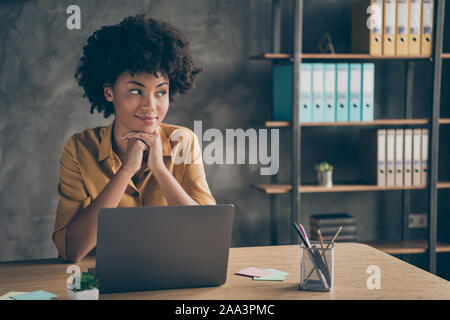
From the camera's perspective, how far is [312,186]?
2979 millimetres

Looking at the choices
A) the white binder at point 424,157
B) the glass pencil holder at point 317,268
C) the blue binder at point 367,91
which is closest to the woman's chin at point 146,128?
the glass pencil holder at point 317,268

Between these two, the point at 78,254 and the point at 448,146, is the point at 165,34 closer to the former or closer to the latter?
the point at 78,254

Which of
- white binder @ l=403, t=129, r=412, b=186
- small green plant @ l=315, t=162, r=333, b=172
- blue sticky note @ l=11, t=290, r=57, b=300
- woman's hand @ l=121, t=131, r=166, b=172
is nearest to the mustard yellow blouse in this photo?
woman's hand @ l=121, t=131, r=166, b=172

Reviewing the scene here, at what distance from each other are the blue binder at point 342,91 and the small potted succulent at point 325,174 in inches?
11.7

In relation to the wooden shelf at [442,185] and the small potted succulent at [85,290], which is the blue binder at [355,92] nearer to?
the wooden shelf at [442,185]

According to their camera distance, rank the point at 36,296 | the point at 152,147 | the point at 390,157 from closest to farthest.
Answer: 1. the point at 36,296
2. the point at 152,147
3. the point at 390,157

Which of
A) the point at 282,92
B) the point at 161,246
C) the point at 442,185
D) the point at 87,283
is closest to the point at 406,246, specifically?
the point at 442,185

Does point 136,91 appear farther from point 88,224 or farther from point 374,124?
point 374,124

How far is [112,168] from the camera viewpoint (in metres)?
2.02

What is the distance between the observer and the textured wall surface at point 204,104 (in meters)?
2.86

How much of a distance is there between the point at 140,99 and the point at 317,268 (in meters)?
1.10

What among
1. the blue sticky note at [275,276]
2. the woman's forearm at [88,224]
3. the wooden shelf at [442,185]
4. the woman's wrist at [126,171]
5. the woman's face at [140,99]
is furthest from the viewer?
the wooden shelf at [442,185]

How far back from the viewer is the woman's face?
2023 mm
